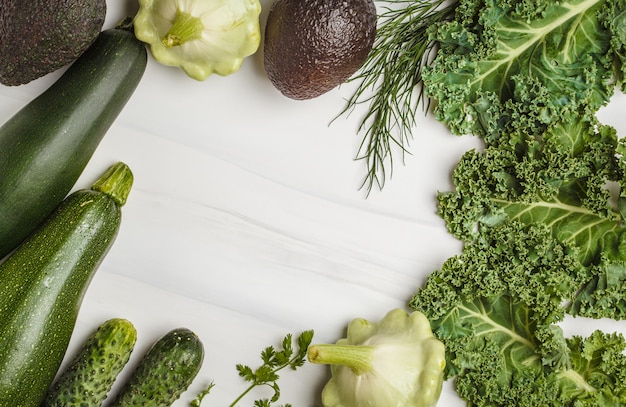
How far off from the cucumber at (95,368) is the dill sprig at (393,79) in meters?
0.86

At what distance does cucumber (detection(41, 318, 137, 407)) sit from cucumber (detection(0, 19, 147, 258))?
1.19 ft

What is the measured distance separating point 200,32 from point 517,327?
4.20 ft

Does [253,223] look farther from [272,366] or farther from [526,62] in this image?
[526,62]

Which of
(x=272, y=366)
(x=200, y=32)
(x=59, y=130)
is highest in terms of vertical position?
(x=200, y=32)

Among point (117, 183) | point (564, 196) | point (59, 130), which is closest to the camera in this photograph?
point (59, 130)

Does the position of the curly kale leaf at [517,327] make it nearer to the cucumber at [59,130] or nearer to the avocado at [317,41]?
the avocado at [317,41]

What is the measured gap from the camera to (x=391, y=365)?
6.85ft

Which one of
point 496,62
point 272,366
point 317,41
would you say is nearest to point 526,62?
point 496,62

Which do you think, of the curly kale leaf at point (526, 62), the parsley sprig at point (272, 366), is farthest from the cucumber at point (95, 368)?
the curly kale leaf at point (526, 62)

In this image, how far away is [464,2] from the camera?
6.95ft

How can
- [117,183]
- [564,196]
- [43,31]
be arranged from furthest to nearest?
[564,196]
[117,183]
[43,31]

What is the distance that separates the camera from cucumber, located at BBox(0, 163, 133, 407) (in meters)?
1.97

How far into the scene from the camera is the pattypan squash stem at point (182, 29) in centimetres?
191

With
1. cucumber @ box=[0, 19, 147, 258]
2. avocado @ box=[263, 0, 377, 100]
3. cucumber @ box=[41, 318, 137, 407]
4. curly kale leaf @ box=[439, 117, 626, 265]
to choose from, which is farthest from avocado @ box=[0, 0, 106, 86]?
curly kale leaf @ box=[439, 117, 626, 265]
